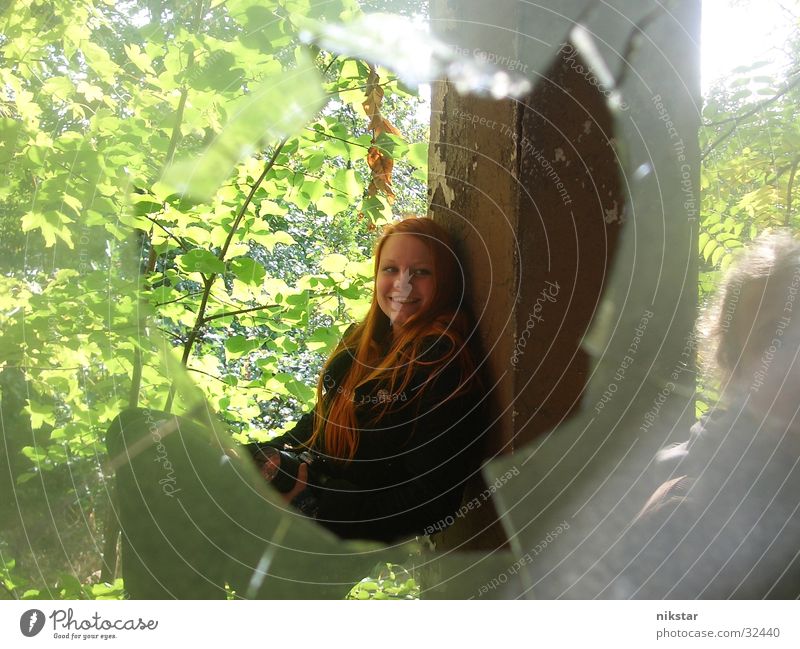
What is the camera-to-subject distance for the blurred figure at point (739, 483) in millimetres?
494

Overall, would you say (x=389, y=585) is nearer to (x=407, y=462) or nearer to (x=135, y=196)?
(x=407, y=462)

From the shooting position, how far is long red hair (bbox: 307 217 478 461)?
523 millimetres

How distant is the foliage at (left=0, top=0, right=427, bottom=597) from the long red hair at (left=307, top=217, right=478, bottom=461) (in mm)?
61

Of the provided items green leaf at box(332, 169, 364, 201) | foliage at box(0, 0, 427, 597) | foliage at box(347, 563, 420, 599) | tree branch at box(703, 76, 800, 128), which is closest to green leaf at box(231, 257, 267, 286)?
foliage at box(0, 0, 427, 597)

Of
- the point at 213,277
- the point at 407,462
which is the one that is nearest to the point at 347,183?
the point at 213,277

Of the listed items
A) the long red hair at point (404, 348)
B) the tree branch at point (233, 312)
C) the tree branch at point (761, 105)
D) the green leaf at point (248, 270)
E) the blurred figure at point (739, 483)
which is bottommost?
the blurred figure at point (739, 483)

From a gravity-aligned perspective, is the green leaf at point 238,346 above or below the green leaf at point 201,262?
below

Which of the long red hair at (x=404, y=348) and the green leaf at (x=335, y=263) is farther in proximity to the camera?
the green leaf at (x=335, y=263)

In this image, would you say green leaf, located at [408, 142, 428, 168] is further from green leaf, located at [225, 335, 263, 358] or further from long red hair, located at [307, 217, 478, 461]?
green leaf, located at [225, 335, 263, 358]

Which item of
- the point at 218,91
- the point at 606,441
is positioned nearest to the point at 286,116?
the point at 218,91

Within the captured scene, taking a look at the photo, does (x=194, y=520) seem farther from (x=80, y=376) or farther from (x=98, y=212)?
(x=98, y=212)

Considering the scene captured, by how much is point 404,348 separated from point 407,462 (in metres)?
0.09

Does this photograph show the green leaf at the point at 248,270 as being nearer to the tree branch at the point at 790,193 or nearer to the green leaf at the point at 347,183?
the green leaf at the point at 347,183

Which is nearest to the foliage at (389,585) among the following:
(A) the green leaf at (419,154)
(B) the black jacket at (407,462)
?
(B) the black jacket at (407,462)
